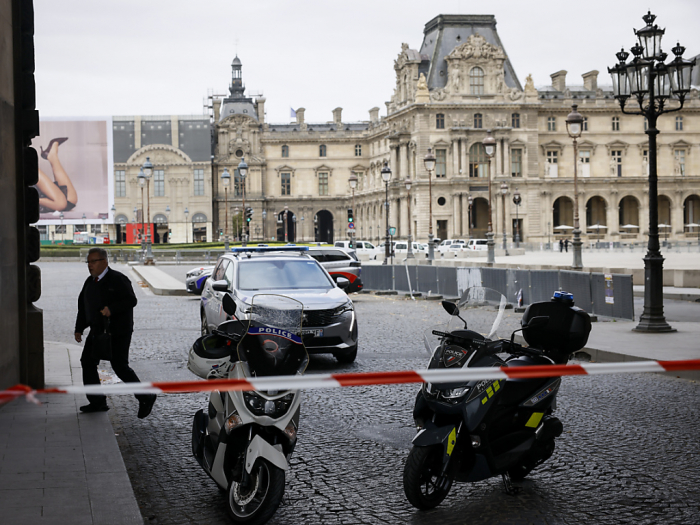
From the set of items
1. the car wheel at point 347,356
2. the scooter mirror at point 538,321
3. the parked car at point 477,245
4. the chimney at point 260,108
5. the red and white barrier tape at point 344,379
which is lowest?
the car wheel at point 347,356

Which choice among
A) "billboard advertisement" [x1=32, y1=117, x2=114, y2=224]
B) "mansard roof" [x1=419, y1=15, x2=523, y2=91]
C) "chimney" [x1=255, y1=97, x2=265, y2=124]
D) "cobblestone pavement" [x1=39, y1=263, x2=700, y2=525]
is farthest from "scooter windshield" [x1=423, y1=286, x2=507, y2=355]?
"chimney" [x1=255, y1=97, x2=265, y2=124]

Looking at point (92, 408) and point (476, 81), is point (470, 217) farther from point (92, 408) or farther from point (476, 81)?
point (92, 408)

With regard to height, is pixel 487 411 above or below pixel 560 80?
below

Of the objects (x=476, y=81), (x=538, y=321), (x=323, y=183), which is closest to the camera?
(x=538, y=321)

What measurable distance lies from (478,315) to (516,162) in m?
77.5

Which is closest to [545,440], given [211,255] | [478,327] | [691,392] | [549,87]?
[478,327]

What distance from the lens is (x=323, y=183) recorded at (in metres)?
105

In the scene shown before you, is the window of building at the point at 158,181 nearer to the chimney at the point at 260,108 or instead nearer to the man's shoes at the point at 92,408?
the chimney at the point at 260,108

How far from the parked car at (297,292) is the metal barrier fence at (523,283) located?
19.3ft

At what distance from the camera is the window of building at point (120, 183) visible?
96.2 metres

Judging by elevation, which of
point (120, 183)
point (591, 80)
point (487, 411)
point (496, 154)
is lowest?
point (487, 411)

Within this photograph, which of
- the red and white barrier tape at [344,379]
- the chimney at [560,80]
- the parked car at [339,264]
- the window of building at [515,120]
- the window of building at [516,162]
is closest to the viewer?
the red and white barrier tape at [344,379]

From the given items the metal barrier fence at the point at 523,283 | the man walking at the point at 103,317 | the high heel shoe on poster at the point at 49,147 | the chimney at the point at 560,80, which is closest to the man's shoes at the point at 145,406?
the man walking at the point at 103,317

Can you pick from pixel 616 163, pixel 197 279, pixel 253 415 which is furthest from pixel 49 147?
pixel 253 415
